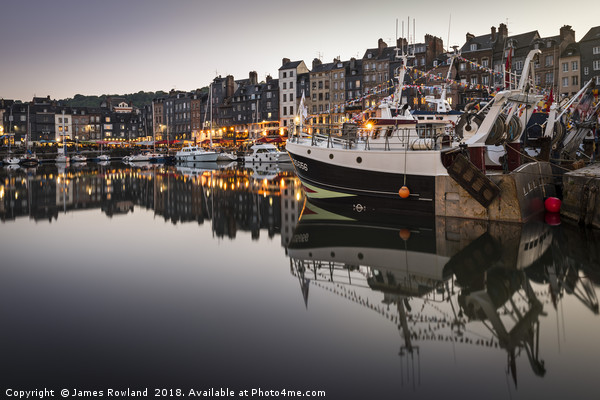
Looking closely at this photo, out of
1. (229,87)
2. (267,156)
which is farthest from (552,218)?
(229,87)

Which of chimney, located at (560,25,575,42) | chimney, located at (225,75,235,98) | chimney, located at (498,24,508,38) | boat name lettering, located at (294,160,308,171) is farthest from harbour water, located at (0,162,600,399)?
chimney, located at (225,75,235,98)

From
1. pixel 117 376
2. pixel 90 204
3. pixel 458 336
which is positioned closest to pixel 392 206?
pixel 458 336

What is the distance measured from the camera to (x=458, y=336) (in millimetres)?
6914

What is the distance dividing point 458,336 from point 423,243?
621 cm

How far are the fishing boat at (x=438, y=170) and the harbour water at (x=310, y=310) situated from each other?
908 mm

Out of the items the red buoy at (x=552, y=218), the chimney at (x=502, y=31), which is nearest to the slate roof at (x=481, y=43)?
the chimney at (x=502, y=31)

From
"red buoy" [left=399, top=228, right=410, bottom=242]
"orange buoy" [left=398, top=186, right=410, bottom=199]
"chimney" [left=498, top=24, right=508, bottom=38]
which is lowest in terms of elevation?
"red buoy" [left=399, top=228, right=410, bottom=242]

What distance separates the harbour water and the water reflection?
0.14 feet

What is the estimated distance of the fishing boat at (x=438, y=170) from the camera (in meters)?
15.2

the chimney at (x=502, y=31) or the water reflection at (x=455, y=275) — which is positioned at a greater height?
the chimney at (x=502, y=31)

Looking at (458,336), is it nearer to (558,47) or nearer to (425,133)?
(425,133)

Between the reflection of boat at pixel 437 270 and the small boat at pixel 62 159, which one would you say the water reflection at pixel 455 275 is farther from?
the small boat at pixel 62 159

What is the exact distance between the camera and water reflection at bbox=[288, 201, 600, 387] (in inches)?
277

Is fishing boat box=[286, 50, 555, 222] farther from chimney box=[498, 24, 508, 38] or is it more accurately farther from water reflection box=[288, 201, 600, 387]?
chimney box=[498, 24, 508, 38]
